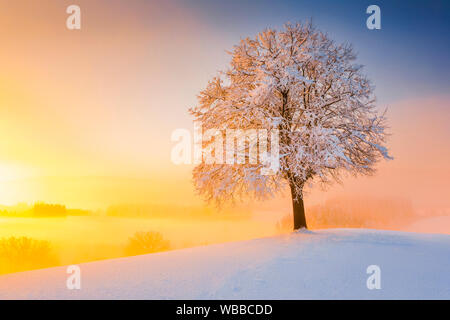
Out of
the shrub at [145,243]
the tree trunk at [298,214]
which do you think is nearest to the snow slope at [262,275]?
the tree trunk at [298,214]

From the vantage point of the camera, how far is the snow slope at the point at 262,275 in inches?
325

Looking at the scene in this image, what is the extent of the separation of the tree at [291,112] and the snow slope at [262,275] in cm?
358

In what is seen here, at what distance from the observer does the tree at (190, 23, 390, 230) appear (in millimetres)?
14711

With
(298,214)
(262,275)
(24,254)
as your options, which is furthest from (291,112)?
(24,254)

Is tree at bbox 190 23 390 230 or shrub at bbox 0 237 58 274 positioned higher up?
tree at bbox 190 23 390 230

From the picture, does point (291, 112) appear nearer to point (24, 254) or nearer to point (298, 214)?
point (298, 214)

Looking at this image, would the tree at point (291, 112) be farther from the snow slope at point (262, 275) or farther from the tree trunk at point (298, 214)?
the snow slope at point (262, 275)

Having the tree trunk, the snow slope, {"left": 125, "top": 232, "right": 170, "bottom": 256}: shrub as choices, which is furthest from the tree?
{"left": 125, "top": 232, "right": 170, "bottom": 256}: shrub

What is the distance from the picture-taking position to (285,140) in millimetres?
15391

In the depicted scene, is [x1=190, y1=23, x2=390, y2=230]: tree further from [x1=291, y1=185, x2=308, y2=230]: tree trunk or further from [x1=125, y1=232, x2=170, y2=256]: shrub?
[x1=125, y1=232, x2=170, y2=256]: shrub

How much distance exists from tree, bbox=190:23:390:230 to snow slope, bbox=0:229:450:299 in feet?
11.7
